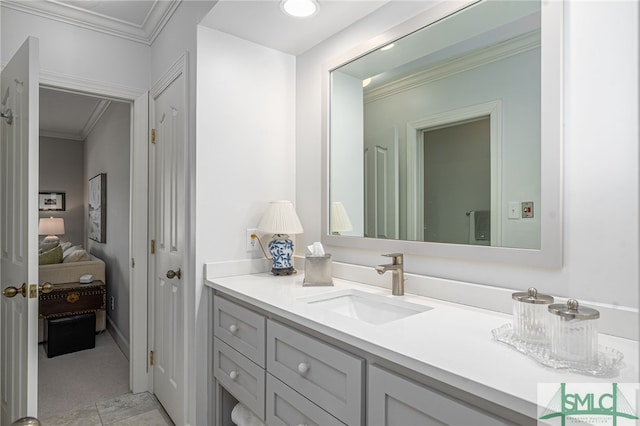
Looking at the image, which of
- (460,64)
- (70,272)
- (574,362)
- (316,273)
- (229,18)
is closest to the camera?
(574,362)

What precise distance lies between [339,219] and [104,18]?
6.48 ft

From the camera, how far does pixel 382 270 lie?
140 centimetres

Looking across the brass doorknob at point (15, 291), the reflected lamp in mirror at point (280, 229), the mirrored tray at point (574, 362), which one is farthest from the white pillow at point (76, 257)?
the mirrored tray at point (574, 362)

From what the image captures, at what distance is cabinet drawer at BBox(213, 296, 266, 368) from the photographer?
1.41 metres

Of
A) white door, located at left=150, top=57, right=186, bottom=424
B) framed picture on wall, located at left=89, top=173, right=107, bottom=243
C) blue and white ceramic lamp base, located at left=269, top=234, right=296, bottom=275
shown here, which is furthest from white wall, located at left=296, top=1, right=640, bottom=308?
framed picture on wall, located at left=89, top=173, right=107, bottom=243

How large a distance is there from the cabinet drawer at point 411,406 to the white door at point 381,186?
0.76 m

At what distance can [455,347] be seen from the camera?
0.89m

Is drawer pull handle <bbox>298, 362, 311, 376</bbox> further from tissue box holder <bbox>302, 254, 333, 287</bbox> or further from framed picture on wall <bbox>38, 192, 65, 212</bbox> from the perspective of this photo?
framed picture on wall <bbox>38, 192, 65, 212</bbox>

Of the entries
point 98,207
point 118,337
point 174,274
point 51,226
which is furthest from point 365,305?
point 51,226

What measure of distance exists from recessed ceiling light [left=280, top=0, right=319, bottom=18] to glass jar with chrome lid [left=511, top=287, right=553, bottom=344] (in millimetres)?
1446

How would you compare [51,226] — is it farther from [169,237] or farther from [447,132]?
[447,132]

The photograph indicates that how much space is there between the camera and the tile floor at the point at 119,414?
2.14 meters

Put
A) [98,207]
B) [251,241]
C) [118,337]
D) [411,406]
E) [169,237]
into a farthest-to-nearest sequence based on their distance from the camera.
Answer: [98,207], [118,337], [169,237], [251,241], [411,406]

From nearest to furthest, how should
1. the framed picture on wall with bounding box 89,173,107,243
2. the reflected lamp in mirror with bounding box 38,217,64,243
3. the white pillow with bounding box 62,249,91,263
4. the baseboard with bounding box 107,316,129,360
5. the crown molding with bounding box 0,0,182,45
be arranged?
1. the crown molding with bounding box 0,0,182,45
2. the baseboard with bounding box 107,316,129,360
3. the white pillow with bounding box 62,249,91,263
4. the framed picture on wall with bounding box 89,173,107,243
5. the reflected lamp in mirror with bounding box 38,217,64,243
